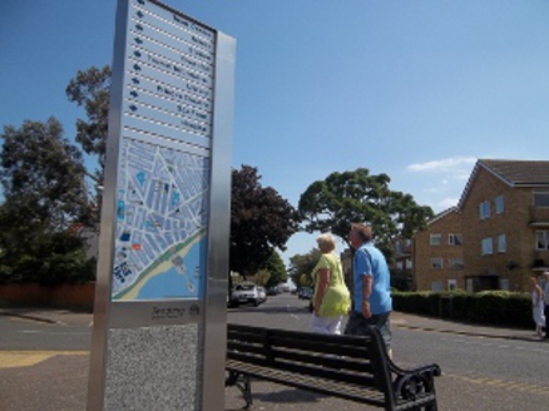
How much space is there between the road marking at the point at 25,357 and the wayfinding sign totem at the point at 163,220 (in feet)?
18.2

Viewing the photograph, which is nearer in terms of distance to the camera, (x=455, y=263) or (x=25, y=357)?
(x=25, y=357)

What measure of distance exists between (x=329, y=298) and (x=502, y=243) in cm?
3310

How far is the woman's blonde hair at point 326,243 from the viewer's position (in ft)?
20.4

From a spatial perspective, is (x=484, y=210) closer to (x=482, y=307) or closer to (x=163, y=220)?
(x=482, y=307)

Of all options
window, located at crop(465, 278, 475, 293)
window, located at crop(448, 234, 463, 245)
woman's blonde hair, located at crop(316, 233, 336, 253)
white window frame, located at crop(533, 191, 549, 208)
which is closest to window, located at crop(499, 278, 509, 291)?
window, located at crop(465, 278, 475, 293)

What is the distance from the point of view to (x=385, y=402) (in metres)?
3.78

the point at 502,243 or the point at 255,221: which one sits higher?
the point at 255,221

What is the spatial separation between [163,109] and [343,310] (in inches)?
130

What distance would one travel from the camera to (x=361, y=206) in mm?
34531

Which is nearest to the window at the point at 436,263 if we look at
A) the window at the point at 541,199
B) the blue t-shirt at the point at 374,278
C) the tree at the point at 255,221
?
the window at the point at 541,199

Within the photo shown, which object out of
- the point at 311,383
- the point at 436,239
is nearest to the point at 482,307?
the point at 311,383

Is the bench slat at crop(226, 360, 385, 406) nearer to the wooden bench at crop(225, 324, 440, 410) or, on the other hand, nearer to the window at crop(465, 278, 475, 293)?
the wooden bench at crop(225, 324, 440, 410)

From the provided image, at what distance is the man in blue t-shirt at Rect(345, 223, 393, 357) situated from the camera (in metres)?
5.25

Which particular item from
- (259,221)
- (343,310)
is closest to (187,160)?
(343,310)
